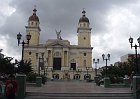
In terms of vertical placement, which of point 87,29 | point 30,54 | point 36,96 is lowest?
point 36,96

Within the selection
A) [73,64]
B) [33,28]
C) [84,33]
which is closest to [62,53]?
[73,64]

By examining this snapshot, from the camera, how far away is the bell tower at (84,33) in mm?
125312

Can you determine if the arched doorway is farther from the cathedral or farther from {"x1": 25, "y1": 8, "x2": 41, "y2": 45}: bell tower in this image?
{"x1": 25, "y1": 8, "x2": 41, "y2": 45}: bell tower

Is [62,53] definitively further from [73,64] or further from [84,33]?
[84,33]

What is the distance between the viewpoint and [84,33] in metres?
126

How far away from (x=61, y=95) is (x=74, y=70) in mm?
99708

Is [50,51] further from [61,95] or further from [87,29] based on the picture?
[61,95]

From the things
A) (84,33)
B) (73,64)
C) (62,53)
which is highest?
(84,33)

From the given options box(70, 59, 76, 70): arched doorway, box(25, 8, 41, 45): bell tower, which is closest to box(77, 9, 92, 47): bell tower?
box(70, 59, 76, 70): arched doorway

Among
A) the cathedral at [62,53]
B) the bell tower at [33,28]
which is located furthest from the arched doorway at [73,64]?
the bell tower at [33,28]

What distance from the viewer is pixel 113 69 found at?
178 ft

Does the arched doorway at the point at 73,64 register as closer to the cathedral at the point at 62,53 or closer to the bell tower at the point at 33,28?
the cathedral at the point at 62,53

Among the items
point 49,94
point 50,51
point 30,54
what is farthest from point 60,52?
point 49,94

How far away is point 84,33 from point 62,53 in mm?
12951
